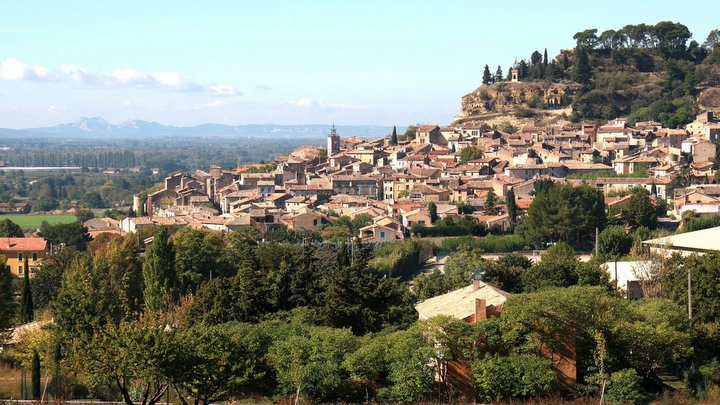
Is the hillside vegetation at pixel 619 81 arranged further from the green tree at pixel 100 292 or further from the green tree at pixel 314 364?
the green tree at pixel 314 364

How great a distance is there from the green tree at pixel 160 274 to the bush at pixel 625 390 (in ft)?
41.0

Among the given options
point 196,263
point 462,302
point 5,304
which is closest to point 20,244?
point 196,263

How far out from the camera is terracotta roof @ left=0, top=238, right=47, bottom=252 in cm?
4034

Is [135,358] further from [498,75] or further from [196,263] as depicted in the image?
[498,75]

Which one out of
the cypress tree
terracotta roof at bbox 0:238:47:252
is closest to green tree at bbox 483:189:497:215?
terracotta roof at bbox 0:238:47:252

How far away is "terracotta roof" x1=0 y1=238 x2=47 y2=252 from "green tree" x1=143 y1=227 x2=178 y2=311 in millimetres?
12855

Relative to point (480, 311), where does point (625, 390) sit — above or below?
below

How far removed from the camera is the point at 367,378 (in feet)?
62.0

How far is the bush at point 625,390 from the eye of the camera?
Answer: 18484 millimetres

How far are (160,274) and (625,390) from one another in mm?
13610

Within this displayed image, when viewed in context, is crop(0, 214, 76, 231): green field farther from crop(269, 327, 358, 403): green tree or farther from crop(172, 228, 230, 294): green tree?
crop(269, 327, 358, 403): green tree

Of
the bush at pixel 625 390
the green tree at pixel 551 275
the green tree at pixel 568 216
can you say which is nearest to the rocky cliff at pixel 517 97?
the green tree at pixel 568 216

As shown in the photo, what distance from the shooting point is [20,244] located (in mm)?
41062

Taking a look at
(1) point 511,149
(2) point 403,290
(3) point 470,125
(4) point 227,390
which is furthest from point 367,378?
(3) point 470,125
